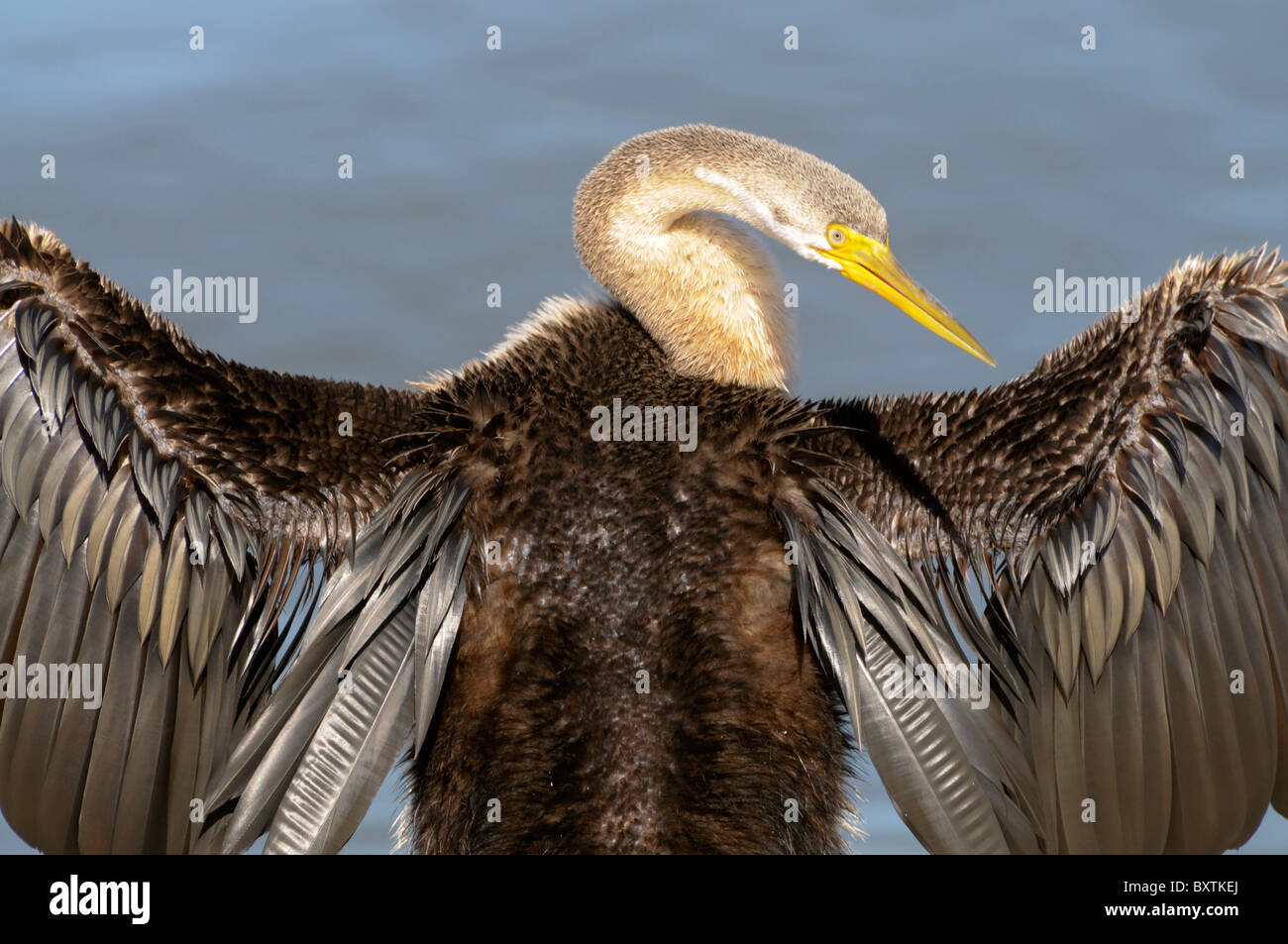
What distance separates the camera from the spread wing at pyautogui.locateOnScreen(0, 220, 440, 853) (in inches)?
159

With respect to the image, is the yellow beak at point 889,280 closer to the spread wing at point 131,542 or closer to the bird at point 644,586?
the bird at point 644,586

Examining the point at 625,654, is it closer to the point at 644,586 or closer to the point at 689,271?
the point at 644,586

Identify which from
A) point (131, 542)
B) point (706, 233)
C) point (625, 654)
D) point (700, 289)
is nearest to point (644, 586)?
point (625, 654)

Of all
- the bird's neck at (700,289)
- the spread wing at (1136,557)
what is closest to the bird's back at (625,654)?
the spread wing at (1136,557)

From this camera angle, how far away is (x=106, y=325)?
161 inches

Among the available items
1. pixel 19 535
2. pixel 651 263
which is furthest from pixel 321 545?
pixel 651 263

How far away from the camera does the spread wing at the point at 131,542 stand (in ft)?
13.3

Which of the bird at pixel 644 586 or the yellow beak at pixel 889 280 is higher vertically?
the yellow beak at pixel 889 280

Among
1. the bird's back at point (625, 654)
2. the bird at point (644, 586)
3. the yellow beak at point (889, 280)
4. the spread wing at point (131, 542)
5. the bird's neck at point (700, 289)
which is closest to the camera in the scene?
the bird's back at point (625, 654)

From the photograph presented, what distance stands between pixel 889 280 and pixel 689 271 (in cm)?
71

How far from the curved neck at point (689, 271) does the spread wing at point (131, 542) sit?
3.53 ft

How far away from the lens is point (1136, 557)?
4082 mm

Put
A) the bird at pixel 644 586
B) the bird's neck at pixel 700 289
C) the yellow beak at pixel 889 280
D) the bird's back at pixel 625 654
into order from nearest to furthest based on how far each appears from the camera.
A: the bird's back at pixel 625 654 → the bird at pixel 644 586 → the bird's neck at pixel 700 289 → the yellow beak at pixel 889 280

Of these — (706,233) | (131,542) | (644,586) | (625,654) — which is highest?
(706,233)
